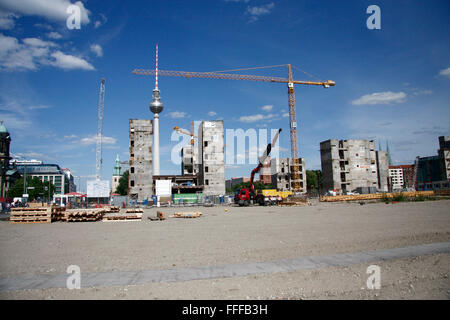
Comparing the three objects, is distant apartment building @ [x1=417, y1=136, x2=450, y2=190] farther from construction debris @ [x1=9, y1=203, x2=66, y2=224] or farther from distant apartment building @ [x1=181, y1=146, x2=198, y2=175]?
construction debris @ [x1=9, y1=203, x2=66, y2=224]

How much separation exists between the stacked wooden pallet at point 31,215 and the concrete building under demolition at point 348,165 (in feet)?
292

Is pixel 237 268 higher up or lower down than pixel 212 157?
lower down

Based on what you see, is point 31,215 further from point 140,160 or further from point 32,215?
point 140,160

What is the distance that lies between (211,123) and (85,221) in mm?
66226

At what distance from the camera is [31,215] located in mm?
21516

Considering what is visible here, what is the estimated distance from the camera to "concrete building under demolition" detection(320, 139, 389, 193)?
94438 mm

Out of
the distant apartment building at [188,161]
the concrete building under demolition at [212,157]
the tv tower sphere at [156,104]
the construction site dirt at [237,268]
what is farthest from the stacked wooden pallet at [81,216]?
the distant apartment building at [188,161]

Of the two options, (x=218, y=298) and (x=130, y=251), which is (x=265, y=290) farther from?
(x=130, y=251)

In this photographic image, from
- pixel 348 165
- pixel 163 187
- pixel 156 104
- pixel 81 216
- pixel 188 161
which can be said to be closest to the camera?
pixel 81 216

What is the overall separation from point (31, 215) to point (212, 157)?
6454cm

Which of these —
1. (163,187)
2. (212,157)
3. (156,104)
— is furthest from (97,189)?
(156,104)

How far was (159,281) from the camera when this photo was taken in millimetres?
6297

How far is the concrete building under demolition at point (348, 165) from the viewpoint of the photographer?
9444cm
